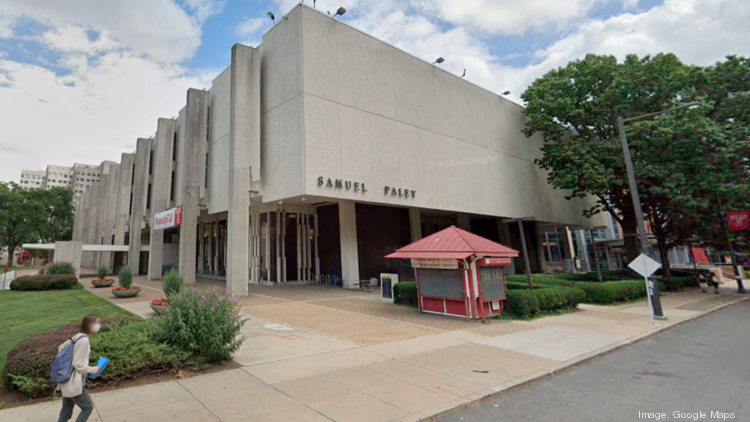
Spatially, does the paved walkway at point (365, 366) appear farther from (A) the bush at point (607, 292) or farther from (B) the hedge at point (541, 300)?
(A) the bush at point (607, 292)

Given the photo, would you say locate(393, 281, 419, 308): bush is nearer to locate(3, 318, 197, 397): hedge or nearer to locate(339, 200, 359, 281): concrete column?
locate(339, 200, 359, 281): concrete column

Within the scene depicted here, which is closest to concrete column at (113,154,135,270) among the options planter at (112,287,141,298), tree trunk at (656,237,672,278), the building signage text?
planter at (112,287,141,298)

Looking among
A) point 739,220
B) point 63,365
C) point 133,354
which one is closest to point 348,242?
point 133,354

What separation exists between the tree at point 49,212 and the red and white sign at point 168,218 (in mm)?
42590

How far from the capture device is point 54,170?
5595 inches

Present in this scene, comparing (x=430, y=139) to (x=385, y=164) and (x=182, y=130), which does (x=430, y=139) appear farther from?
(x=182, y=130)

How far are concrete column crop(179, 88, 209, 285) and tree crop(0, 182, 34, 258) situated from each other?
45320 mm

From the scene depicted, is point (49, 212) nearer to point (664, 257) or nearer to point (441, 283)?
point (441, 283)

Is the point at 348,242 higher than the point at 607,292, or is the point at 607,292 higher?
the point at 348,242

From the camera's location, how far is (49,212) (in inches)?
2312

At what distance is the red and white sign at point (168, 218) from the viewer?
85.4ft

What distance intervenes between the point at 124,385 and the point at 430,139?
76.0 ft

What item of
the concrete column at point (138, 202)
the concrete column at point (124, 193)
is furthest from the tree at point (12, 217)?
the concrete column at point (138, 202)

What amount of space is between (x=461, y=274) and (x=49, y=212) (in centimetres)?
7556
